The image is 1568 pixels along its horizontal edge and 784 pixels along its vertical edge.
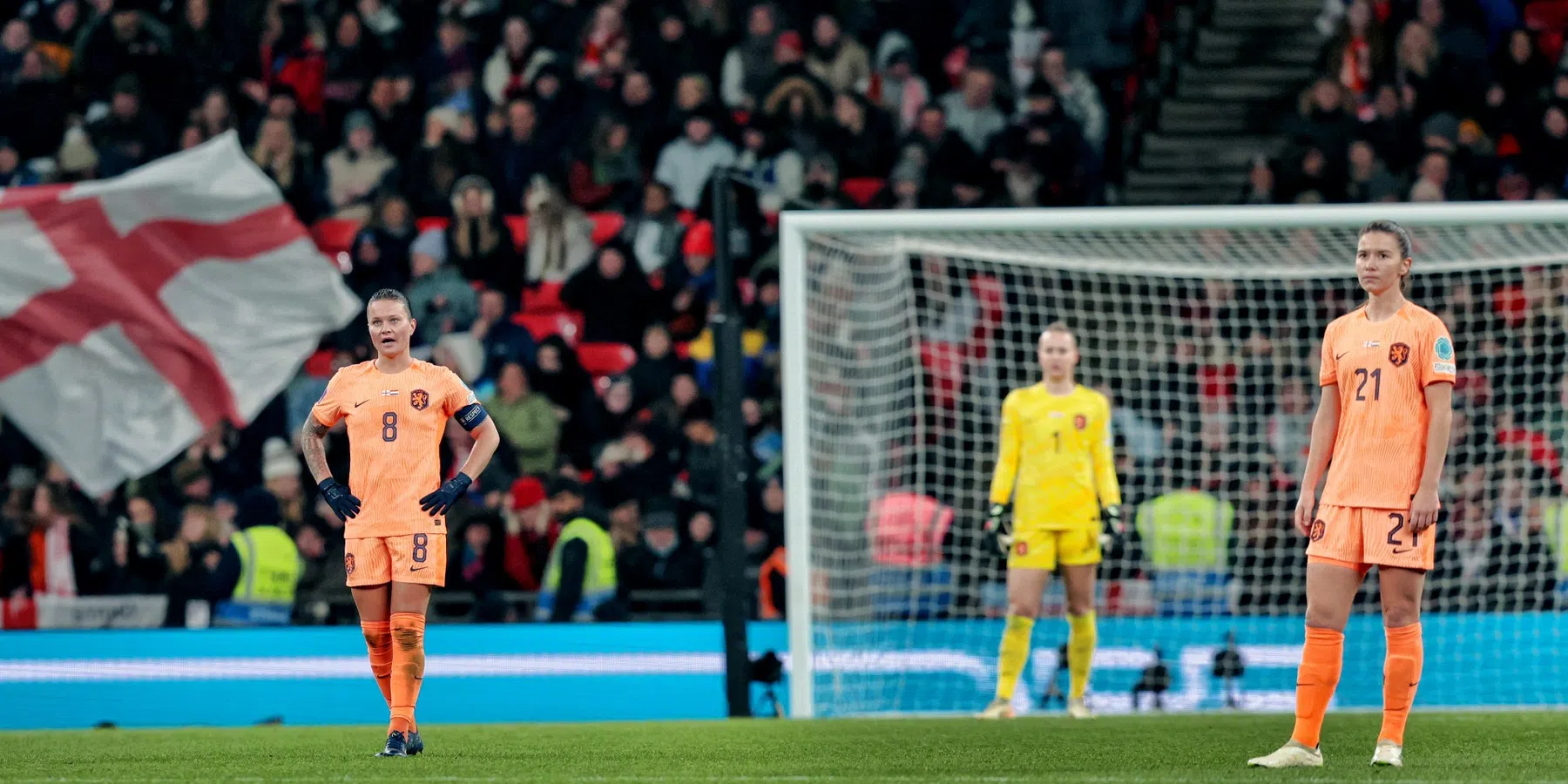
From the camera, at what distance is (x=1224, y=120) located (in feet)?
46.2

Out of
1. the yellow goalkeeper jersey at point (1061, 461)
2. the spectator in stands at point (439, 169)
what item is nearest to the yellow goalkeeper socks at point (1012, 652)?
the yellow goalkeeper jersey at point (1061, 461)

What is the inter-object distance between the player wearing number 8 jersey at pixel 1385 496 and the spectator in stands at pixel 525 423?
7.69 metres

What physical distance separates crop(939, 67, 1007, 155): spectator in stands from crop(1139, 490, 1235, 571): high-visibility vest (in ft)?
14.9

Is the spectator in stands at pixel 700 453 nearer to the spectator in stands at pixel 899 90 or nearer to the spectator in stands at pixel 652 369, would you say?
the spectator in stands at pixel 652 369

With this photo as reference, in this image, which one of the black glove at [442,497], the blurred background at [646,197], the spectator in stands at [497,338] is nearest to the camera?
the black glove at [442,497]

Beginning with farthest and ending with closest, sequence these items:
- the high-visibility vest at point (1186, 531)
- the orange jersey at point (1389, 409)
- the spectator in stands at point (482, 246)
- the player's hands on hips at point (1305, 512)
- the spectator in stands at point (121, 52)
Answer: the spectator in stands at point (121, 52) < the spectator in stands at point (482, 246) < the high-visibility vest at point (1186, 531) < the player's hands on hips at point (1305, 512) < the orange jersey at point (1389, 409)

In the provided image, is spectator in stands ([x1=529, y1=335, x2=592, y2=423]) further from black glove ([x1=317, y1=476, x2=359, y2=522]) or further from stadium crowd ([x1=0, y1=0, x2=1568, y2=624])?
black glove ([x1=317, y1=476, x2=359, y2=522])

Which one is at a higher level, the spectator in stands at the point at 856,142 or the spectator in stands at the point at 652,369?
the spectator in stands at the point at 856,142

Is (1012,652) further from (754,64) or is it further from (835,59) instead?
(754,64)

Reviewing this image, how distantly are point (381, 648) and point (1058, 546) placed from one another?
377 centimetres

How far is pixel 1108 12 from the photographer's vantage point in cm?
1551

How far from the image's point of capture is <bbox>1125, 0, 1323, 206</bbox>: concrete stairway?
1403 cm

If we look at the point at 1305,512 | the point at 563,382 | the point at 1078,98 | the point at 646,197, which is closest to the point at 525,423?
the point at 563,382

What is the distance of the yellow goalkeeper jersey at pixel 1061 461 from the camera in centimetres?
936
